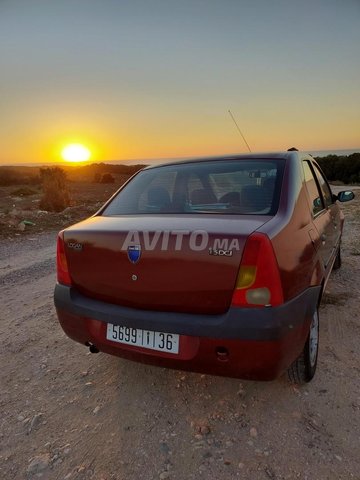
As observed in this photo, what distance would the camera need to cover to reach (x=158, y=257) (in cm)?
199

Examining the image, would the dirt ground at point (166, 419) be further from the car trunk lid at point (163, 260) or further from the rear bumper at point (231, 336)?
the car trunk lid at point (163, 260)

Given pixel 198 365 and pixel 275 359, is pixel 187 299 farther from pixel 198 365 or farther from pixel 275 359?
pixel 275 359

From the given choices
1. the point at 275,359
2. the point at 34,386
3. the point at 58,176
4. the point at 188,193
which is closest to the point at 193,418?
the point at 275,359

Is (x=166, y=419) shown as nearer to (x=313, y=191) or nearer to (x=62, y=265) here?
(x=62, y=265)

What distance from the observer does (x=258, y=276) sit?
5.98 ft

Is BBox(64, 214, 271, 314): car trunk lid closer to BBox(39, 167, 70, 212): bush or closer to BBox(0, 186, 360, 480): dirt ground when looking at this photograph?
BBox(0, 186, 360, 480): dirt ground

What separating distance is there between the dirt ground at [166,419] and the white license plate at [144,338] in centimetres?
51

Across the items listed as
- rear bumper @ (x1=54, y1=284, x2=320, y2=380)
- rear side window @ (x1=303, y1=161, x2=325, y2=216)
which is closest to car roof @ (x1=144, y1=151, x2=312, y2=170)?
rear side window @ (x1=303, y1=161, x2=325, y2=216)

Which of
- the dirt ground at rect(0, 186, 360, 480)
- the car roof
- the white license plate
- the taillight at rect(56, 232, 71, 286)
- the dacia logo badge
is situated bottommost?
the dirt ground at rect(0, 186, 360, 480)

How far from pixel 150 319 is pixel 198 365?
0.36 m

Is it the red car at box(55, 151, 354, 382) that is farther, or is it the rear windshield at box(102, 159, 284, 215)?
the rear windshield at box(102, 159, 284, 215)

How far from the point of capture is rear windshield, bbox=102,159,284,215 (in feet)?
7.72

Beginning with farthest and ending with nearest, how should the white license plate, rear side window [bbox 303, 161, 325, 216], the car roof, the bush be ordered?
the bush
rear side window [bbox 303, 161, 325, 216]
the car roof
the white license plate

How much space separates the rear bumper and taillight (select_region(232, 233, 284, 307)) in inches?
2.0
